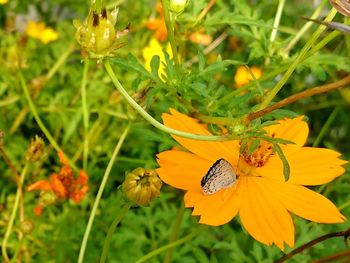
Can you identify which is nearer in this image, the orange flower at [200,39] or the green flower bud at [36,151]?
the green flower bud at [36,151]

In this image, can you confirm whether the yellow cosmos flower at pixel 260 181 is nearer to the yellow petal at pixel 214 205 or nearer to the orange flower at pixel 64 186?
the yellow petal at pixel 214 205

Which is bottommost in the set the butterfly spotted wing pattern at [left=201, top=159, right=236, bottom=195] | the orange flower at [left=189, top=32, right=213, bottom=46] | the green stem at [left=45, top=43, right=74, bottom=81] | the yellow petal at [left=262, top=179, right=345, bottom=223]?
the green stem at [left=45, top=43, right=74, bottom=81]

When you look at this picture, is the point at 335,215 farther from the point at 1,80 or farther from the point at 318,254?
the point at 1,80

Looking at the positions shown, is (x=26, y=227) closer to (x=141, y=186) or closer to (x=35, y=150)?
(x=35, y=150)

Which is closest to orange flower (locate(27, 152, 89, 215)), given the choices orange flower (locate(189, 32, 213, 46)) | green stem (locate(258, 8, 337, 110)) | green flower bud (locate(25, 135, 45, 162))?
green flower bud (locate(25, 135, 45, 162))

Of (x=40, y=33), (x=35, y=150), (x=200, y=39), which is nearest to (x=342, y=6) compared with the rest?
(x=35, y=150)

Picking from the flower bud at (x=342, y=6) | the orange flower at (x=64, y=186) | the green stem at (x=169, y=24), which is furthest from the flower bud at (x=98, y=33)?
the orange flower at (x=64, y=186)

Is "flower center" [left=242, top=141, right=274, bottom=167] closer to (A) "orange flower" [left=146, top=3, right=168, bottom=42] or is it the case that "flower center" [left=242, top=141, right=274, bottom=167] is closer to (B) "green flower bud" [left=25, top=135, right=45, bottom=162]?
(B) "green flower bud" [left=25, top=135, right=45, bottom=162]
